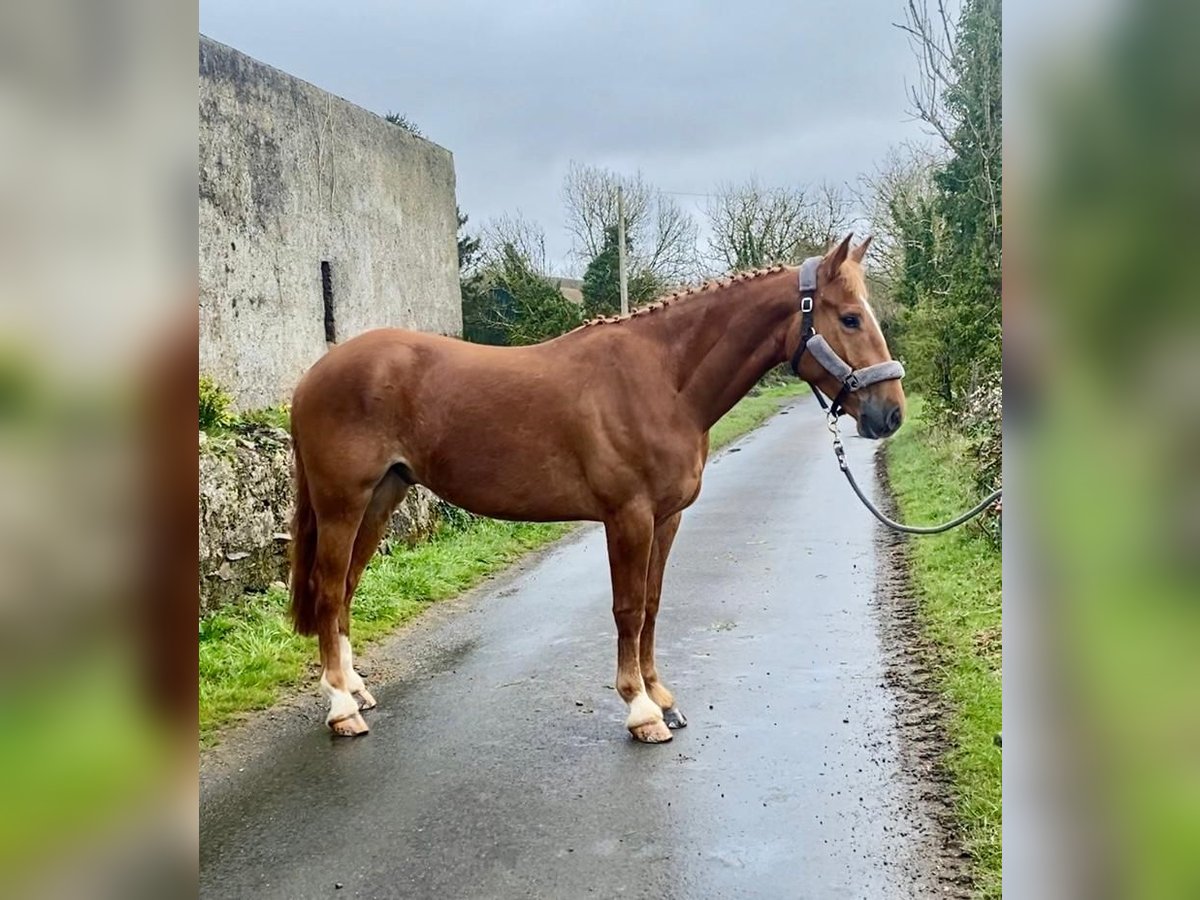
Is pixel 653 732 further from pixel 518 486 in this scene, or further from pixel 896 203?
pixel 896 203

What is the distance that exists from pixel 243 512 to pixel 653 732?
320cm

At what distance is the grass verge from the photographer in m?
4.26

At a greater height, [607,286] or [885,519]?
[607,286]

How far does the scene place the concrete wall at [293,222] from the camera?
6039 mm

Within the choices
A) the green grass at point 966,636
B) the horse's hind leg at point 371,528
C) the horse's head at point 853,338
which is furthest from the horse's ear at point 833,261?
the horse's hind leg at point 371,528

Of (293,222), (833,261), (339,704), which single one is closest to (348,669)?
(339,704)

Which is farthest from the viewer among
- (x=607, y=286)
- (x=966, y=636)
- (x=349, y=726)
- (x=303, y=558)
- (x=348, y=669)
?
(x=607, y=286)

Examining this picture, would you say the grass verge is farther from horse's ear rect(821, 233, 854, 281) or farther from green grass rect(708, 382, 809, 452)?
green grass rect(708, 382, 809, 452)

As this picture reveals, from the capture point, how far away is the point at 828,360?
3434 millimetres

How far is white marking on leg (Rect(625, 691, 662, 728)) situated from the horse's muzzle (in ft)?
4.89

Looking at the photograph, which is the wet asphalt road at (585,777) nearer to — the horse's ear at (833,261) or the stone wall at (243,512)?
the stone wall at (243,512)


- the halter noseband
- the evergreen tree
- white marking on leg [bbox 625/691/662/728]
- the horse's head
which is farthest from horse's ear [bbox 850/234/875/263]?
the evergreen tree
